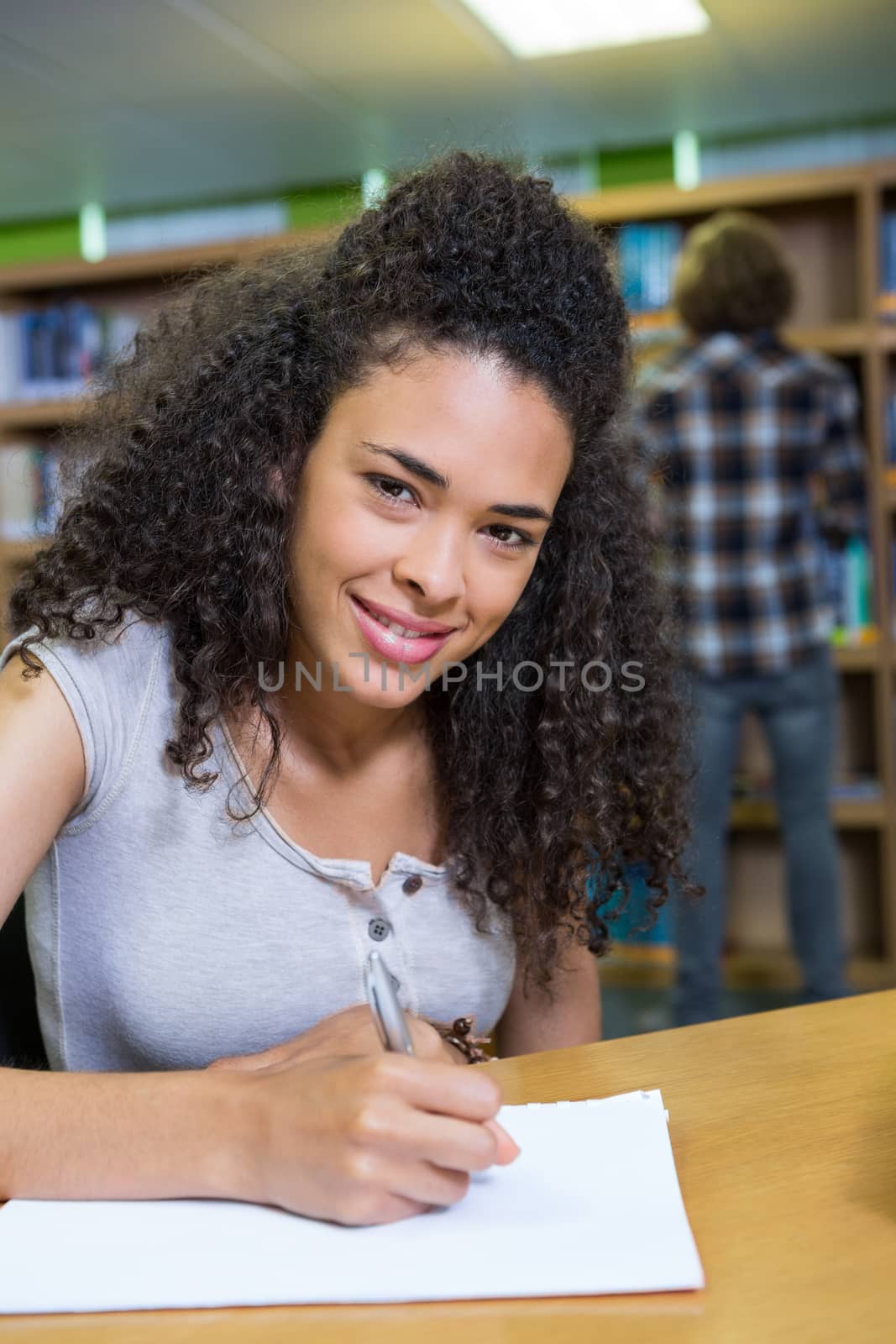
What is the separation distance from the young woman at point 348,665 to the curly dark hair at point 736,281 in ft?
5.80

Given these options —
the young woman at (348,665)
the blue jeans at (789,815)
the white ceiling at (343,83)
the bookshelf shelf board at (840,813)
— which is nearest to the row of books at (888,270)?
the white ceiling at (343,83)

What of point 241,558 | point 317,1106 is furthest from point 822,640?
point 317,1106

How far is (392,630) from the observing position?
974 millimetres

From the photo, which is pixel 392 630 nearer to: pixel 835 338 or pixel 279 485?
pixel 279 485

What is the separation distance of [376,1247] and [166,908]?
1.38ft

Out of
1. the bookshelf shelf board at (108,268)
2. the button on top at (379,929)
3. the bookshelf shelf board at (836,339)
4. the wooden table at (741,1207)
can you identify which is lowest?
the wooden table at (741,1207)

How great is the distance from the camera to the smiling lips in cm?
97

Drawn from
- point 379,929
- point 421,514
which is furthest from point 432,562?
point 379,929

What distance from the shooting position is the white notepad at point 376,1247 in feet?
1.98

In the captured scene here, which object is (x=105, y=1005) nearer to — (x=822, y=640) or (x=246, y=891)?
(x=246, y=891)

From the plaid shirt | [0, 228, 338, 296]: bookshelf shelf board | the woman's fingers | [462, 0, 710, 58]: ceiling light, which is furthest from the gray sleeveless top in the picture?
[0, 228, 338, 296]: bookshelf shelf board

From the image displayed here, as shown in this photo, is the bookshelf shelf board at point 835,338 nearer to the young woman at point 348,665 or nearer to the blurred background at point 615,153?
the blurred background at point 615,153

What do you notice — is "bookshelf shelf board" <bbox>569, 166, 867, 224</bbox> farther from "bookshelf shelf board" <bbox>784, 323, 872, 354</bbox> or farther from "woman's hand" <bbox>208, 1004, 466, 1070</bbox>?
"woman's hand" <bbox>208, 1004, 466, 1070</bbox>

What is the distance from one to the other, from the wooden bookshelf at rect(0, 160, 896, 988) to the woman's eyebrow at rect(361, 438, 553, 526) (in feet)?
7.56
